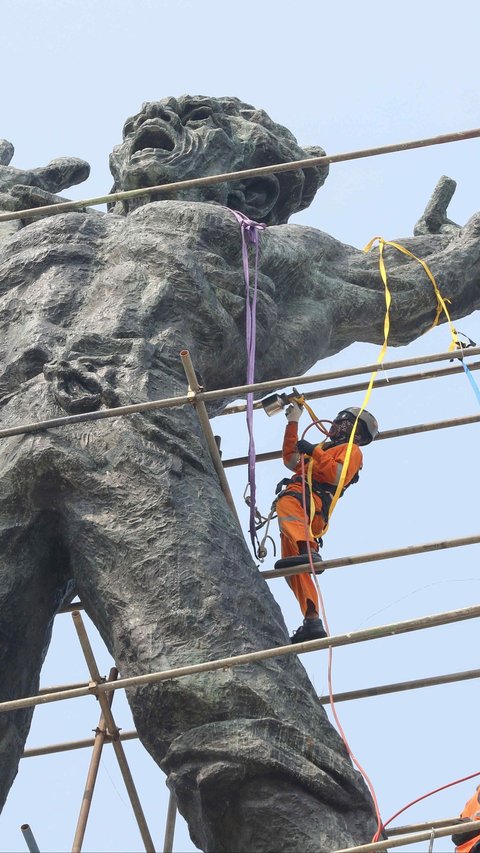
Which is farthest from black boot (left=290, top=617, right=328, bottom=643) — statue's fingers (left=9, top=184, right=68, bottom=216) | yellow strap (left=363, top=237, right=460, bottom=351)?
statue's fingers (left=9, top=184, right=68, bottom=216)

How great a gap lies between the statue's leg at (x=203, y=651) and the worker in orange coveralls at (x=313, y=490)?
26.7 inches

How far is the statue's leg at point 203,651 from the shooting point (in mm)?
5637

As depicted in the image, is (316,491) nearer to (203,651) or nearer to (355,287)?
(355,287)

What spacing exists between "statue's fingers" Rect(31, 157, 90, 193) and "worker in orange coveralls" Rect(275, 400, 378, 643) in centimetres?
218

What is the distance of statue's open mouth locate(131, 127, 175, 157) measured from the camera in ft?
30.4

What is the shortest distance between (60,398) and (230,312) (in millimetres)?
1260

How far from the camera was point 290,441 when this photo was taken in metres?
8.05

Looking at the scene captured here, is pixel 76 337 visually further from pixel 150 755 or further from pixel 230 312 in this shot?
pixel 150 755

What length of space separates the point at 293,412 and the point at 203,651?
224 cm

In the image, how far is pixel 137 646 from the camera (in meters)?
6.12

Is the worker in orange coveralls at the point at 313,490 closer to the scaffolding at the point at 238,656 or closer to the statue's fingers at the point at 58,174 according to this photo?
the scaffolding at the point at 238,656

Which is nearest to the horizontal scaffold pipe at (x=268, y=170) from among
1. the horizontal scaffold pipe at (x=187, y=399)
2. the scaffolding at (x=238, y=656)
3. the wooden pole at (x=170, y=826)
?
the scaffolding at (x=238, y=656)

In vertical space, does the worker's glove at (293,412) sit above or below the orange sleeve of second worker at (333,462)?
above

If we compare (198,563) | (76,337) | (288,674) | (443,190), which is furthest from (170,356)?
(443,190)
